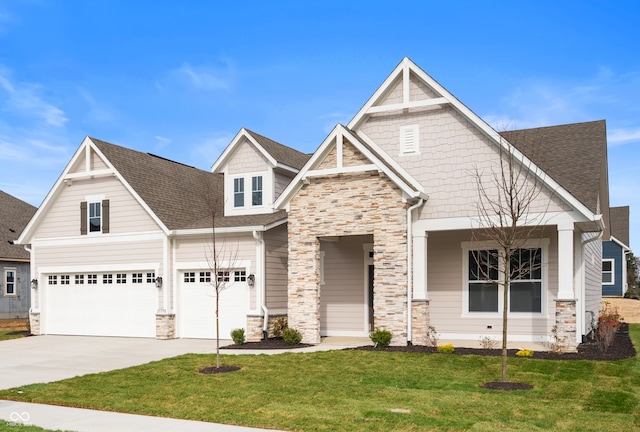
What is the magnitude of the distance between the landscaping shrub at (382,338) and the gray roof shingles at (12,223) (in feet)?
75.7

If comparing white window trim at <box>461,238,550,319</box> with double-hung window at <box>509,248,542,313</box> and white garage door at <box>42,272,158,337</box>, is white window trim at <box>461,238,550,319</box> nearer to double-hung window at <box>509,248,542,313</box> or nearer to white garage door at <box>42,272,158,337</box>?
double-hung window at <box>509,248,542,313</box>

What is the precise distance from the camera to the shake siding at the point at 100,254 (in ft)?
72.4

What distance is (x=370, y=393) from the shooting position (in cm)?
1107

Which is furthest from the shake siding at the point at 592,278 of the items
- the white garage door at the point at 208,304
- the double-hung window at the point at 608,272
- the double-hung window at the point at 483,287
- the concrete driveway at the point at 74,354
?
the double-hung window at the point at 608,272

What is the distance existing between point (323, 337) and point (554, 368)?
8.46 metres

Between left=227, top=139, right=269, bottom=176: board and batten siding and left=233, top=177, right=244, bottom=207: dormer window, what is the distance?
304mm

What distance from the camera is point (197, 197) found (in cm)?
2519

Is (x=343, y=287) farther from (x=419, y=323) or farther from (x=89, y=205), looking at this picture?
(x=89, y=205)

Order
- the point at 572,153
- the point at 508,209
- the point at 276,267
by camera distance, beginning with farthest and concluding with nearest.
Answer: the point at 276,267 < the point at 572,153 < the point at 508,209

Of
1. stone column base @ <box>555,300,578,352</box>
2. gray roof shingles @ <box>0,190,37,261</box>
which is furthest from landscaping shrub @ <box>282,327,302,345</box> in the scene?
gray roof shingles @ <box>0,190,37,261</box>

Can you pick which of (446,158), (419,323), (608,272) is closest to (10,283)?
(419,323)

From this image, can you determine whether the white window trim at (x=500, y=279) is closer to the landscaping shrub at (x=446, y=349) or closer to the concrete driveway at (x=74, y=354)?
the landscaping shrub at (x=446, y=349)

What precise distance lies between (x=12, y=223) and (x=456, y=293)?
27371 millimetres

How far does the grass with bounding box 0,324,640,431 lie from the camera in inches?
356
